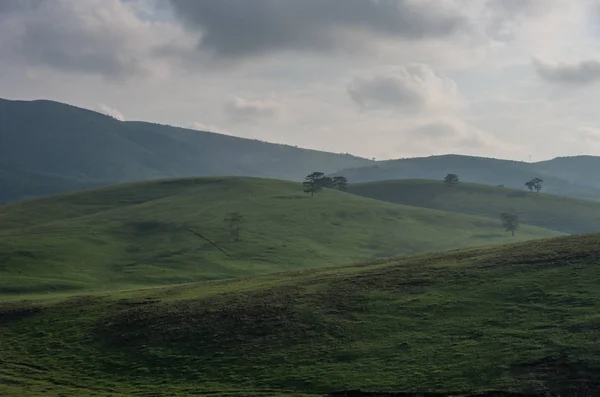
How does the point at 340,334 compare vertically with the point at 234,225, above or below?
above

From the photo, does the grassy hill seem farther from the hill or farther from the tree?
the tree

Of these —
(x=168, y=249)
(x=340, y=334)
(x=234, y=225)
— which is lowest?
(x=168, y=249)

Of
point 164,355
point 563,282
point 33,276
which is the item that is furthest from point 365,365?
point 33,276

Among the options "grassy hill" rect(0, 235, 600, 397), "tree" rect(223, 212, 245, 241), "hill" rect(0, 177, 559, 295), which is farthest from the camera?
"tree" rect(223, 212, 245, 241)

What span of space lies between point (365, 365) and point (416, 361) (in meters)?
3.59

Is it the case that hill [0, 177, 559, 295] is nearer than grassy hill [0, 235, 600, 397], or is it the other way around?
grassy hill [0, 235, 600, 397]

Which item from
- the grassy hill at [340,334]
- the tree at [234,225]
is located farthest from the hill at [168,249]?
the grassy hill at [340,334]

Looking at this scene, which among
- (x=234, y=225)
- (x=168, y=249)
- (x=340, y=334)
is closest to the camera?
(x=340, y=334)

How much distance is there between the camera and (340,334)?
1980 inches

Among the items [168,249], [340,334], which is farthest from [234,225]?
[340,334]

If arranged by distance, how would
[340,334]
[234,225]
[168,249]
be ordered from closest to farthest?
[340,334] → [168,249] → [234,225]

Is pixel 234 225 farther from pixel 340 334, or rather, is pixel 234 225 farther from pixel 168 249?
pixel 340 334

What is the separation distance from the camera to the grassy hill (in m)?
40.5

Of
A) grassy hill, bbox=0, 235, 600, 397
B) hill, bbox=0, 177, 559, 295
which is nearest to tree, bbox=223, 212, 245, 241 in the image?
hill, bbox=0, 177, 559, 295
